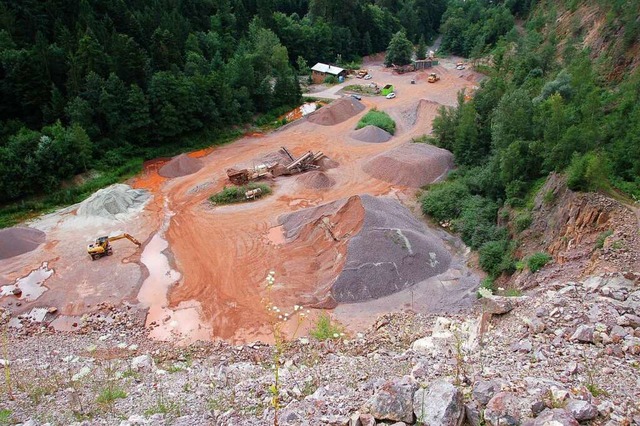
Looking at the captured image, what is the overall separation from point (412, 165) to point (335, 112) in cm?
1623

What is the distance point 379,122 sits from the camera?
46969 mm

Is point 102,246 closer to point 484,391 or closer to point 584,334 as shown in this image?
point 484,391

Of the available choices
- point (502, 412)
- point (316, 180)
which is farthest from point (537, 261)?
point (316, 180)

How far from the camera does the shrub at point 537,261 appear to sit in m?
21.2

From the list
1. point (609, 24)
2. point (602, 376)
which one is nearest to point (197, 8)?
point (609, 24)

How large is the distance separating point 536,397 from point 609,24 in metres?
43.4

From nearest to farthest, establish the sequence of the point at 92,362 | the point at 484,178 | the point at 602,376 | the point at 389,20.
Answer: the point at 602,376, the point at 92,362, the point at 484,178, the point at 389,20

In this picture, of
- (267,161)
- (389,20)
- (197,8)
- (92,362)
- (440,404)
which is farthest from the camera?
(389,20)

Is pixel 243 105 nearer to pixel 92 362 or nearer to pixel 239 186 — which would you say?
pixel 239 186

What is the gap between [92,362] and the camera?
17.2m

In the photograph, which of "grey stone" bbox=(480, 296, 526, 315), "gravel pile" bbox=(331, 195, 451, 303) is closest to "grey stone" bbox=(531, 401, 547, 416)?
"grey stone" bbox=(480, 296, 526, 315)

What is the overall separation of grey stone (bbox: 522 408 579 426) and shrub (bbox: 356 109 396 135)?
39.8 meters

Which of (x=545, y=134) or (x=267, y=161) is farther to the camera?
(x=267, y=161)

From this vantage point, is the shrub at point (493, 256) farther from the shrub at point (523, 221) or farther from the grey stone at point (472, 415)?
the grey stone at point (472, 415)
